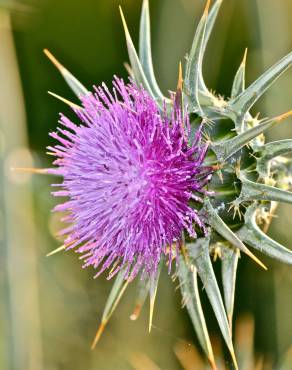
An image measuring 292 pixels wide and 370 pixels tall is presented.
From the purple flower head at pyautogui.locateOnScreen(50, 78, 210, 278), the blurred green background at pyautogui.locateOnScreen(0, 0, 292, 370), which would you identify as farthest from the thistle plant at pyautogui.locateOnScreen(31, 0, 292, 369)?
the blurred green background at pyautogui.locateOnScreen(0, 0, 292, 370)

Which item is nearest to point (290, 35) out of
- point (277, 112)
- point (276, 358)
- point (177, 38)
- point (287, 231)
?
point (277, 112)

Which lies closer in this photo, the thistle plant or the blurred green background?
the thistle plant

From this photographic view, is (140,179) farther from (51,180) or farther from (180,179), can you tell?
(51,180)

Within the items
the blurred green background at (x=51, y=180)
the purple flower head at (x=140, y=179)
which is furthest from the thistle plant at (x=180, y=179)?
the blurred green background at (x=51, y=180)

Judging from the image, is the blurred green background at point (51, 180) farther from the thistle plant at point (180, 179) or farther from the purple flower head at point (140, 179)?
the purple flower head at point (140, 179)

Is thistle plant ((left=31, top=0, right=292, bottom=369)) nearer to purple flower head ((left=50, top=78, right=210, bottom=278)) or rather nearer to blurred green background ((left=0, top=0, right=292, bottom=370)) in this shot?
purple flower head ((left=50, top=78, right=210, bottom=278))
